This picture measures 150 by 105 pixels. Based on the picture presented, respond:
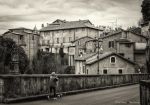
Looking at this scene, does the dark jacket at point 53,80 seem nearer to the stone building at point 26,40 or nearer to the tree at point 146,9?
the tree at point 146,9

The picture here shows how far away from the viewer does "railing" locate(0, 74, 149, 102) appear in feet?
51.3

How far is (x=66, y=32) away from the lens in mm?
115938

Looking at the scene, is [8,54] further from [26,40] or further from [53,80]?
[53,80]

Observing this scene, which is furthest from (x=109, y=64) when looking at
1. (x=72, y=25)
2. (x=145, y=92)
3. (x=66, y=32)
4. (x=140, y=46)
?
(x=66, y=32)

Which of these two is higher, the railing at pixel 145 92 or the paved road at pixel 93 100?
the railing at pixel 145 92

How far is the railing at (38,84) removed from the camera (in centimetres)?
1563

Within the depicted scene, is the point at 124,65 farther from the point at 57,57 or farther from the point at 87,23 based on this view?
the point at 87,23

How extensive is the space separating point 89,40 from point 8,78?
77413 millimetres

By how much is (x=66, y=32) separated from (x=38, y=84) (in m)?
98.3

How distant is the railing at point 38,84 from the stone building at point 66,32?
8007 centimetres

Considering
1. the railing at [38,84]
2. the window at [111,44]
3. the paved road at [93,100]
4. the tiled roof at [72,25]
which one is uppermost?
the tiled roof at [72,25]

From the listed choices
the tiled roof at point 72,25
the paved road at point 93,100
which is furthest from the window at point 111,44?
the paved road at point 93,100

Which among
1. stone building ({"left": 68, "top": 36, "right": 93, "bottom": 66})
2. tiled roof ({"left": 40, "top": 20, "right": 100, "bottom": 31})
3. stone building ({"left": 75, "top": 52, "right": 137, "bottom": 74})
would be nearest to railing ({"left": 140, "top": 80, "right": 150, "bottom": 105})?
stone building ({"left": 75, "top": 52, "right": 137, "bottom": 74})

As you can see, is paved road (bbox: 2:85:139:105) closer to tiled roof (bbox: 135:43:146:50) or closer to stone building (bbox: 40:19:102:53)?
tiled roof (bbox: 135:43:146:50)
